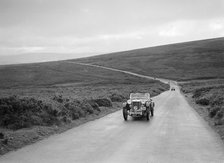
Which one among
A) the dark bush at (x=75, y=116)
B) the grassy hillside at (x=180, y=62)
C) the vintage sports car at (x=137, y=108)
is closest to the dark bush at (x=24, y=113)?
the dark bush at (x=75, y=116)

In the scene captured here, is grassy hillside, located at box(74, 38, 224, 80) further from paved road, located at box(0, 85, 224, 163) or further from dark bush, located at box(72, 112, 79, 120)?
paved road, located at box(0, 85, 224, 163)

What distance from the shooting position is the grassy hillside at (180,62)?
13188 centimetres

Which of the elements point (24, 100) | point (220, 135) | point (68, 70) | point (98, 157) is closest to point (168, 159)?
point (98, 157)

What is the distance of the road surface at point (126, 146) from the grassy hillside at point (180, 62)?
10927cm

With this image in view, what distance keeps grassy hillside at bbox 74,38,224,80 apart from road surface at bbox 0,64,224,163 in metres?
109

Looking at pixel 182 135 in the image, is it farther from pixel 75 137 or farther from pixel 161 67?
pixel 161 67

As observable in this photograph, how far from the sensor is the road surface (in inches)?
416

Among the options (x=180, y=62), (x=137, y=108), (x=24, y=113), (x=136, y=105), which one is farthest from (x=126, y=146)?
(x=180, y=62)

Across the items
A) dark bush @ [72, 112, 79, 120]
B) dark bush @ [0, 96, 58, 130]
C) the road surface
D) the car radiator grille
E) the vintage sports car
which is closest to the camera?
the road surface

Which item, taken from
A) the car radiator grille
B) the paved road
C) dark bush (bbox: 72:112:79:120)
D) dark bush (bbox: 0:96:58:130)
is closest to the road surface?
the paved road

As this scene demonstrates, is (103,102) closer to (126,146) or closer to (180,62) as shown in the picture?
(126,146)

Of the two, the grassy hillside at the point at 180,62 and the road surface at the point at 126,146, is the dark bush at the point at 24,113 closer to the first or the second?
the road surface at the point at 126,146

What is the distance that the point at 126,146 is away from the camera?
1245 cm

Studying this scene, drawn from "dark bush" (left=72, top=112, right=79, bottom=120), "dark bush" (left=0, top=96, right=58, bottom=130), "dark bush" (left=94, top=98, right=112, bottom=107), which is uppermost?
"dark bush" (left=0, top=96, right=58, bottom=130)
